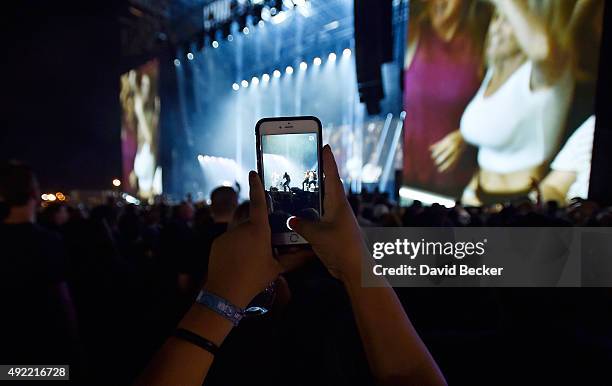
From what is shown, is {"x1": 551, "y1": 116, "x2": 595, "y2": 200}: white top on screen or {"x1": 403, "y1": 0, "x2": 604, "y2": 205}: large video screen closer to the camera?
{"x1": 551, "y1": 116, "x2": 595, "y2": 200}: white top on screen

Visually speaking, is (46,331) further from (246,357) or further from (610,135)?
(610,135)

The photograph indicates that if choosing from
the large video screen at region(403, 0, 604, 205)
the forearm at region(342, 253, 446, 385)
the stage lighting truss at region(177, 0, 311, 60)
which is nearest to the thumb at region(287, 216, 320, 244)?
the forearm at region(342, 253, 446, 385)

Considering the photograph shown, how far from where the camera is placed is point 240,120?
2125cm

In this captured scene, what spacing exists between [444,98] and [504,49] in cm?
163

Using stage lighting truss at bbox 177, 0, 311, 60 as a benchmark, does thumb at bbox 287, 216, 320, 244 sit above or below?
Answer: below

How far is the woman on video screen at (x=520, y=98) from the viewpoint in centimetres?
718

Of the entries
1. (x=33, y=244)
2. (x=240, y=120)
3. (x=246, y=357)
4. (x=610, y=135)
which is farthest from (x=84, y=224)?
(x=240, y=120)

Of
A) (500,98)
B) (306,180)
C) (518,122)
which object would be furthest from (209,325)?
(500,98)

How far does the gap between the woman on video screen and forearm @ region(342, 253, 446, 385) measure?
24.9 feet

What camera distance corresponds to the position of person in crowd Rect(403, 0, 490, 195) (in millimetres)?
8328

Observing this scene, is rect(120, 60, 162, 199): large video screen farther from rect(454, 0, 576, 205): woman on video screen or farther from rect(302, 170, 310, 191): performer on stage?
rect(302, 170, 310, 191): performer on stage

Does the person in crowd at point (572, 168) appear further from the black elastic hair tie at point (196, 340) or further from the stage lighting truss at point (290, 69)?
the stage lighting truss at point (290, 69)

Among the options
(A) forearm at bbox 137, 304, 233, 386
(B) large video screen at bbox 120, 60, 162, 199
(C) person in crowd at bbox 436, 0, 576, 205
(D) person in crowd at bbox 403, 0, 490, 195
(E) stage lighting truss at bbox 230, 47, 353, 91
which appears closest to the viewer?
(A) forearm at bbox 137, 304, 233, 386

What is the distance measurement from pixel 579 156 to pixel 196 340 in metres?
8.59
